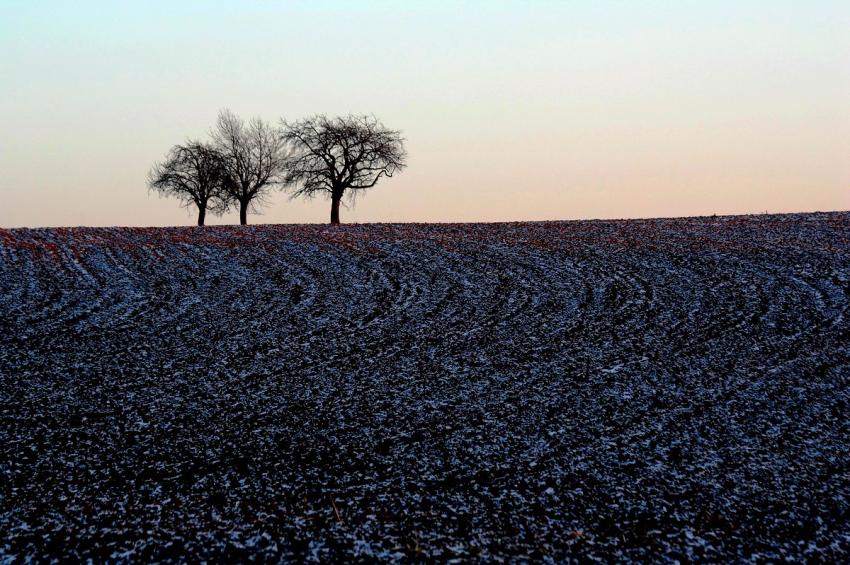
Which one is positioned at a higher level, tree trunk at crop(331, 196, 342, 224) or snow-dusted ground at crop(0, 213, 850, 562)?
tree trunk at crop(331, 196, 342, 224)

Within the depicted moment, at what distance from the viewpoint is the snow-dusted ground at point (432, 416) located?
6742 mm

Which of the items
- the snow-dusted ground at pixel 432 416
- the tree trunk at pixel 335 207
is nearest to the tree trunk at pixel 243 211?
the tree trunk at pixel 335 207

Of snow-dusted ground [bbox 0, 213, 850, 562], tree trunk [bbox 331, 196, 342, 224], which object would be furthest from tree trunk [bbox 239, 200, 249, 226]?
snow-dusted ground [bbox 0, 213, 850, 562]

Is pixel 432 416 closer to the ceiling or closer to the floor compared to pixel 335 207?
closer to the floor

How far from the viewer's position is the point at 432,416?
406 inches

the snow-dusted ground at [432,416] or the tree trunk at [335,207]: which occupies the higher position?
the tree trunk at [335,207]

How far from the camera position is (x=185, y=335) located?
16156 mm

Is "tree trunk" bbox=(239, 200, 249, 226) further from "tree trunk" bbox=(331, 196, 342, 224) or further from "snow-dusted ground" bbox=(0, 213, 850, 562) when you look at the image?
"snow-dusted ground" bbox=(0, 213, 850, 562)

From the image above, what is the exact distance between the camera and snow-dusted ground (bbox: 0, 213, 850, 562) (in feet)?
22.1

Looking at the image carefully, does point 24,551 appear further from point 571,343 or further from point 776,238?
point 776,238

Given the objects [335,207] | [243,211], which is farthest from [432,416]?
[243,211]

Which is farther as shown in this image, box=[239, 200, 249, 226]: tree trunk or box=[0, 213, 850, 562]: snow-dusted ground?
box=[239, 200, 249, 226]: tree trunk

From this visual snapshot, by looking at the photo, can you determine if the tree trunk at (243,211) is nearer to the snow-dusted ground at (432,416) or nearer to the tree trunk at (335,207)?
the tree trunk at (335,207)

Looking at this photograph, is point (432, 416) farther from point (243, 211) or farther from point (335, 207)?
point (243, 211)
